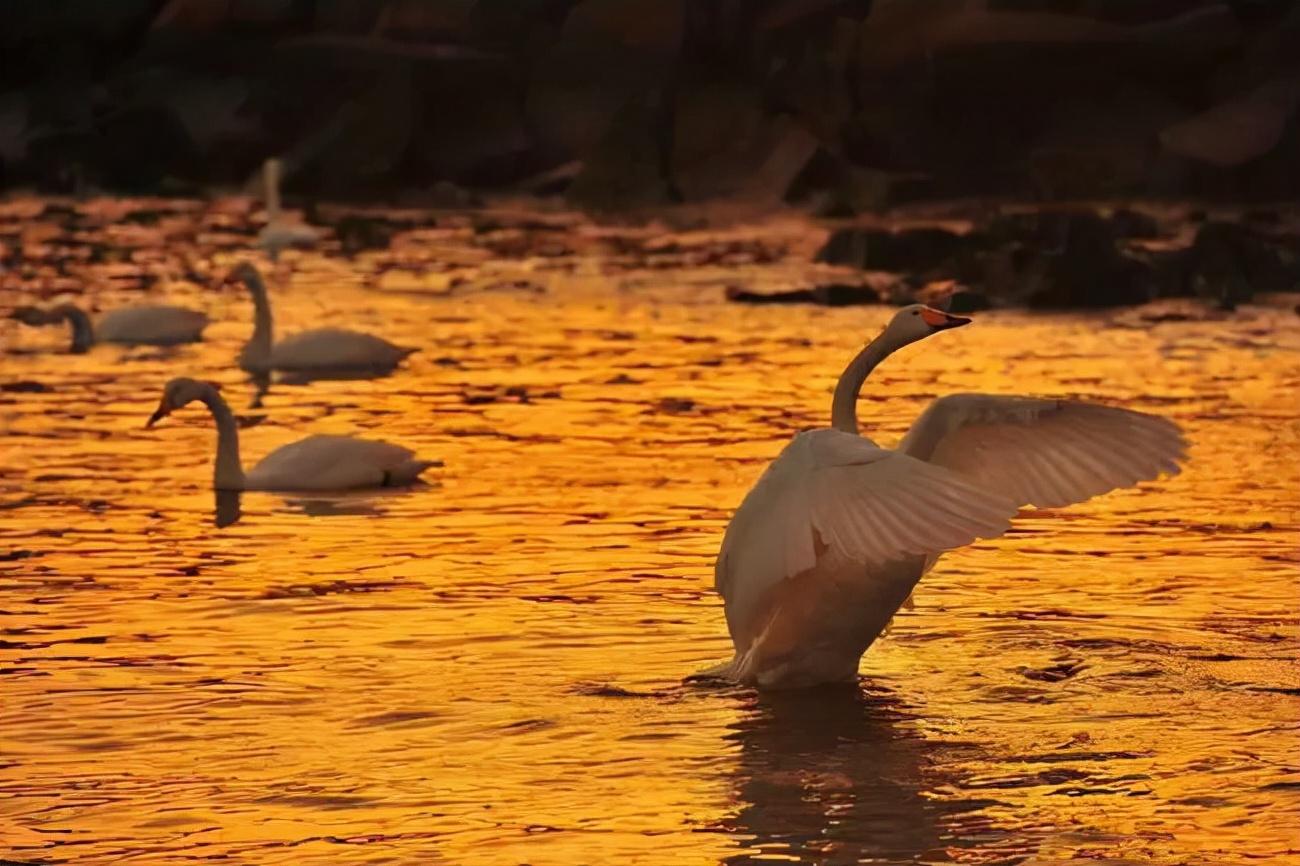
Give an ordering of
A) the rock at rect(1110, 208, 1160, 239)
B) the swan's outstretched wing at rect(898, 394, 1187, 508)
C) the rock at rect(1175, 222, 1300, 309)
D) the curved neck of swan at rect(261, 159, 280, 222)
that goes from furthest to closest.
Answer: the curved neck of swan at rect(261, 159, 280, 222), the rock at rect(1110, 208, 1160, 239), the rock at rect(1175, 222, 1300, 309), the swan's outstretched wing at rect(898, 394, 1187, 508)

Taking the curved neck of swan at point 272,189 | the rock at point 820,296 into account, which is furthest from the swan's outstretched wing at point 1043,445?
the curved neck of swan at point 272,189

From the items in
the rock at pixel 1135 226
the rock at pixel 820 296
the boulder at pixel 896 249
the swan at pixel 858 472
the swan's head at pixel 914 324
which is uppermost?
the swan's head at pixel 914 324

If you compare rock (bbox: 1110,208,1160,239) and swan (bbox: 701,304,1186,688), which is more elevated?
swan (bbox: 701,304,1186,688)

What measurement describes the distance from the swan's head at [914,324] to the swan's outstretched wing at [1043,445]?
57cm

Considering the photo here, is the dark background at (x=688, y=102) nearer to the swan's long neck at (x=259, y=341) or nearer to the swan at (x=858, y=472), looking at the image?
the swan's long neck at (x=259, y=341)

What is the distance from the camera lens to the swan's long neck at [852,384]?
1051 centimetres

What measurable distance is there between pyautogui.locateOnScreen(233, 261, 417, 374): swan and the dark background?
1694cm

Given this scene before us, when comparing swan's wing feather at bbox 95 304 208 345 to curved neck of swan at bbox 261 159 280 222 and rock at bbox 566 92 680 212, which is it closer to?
curved neck of swan at bbox 261 159 280 222

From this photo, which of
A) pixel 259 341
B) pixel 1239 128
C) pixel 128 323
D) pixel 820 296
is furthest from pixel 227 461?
pixel 1239 128

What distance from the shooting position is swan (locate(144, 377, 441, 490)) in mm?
15062

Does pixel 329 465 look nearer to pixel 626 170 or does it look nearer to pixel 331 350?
pixel 331 350

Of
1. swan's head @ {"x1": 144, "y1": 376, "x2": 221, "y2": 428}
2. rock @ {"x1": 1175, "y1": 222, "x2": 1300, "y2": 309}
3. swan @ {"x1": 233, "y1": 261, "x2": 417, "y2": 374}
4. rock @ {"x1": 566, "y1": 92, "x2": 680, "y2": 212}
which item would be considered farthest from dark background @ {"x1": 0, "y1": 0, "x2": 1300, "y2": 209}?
swan's head @ {"x1": 144, "y1": 376, "x2": 221, "y2": 428}

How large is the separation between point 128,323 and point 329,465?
8.66 m

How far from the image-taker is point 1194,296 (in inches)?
1022
